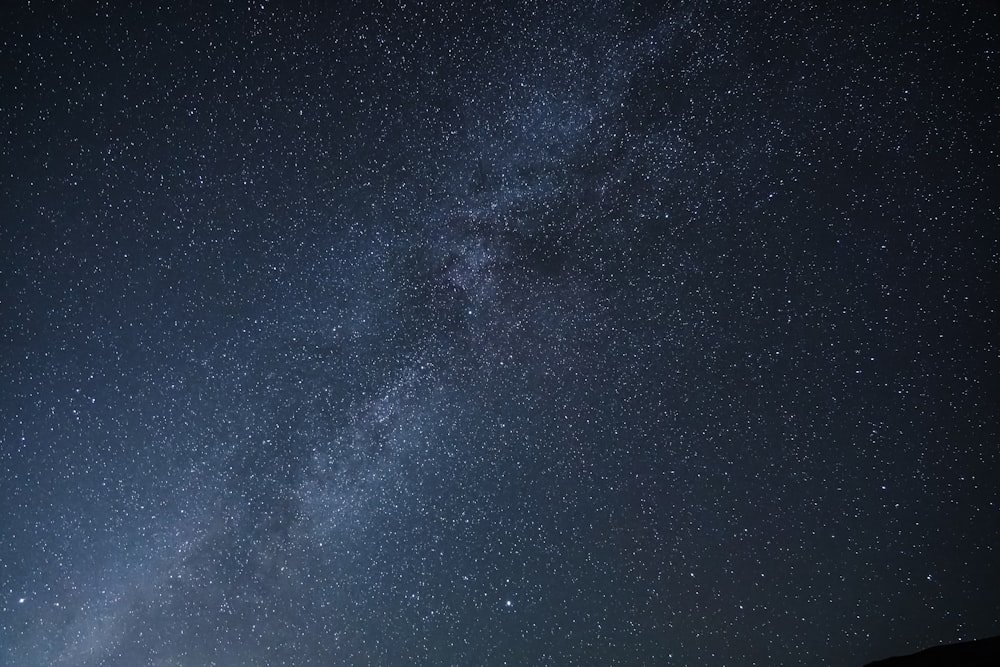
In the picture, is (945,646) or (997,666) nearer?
(997,666)

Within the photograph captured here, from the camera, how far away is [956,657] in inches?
145

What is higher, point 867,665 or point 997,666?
point 997,666

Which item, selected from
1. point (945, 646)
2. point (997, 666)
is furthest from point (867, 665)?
point (997, 666)

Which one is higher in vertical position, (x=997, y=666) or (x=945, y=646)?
(x=997, y=666)

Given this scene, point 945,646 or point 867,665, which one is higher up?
point 867,665


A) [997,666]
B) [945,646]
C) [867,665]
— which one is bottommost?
[945,646]

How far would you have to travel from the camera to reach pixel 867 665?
163 inches

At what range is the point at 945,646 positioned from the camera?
4141 mm

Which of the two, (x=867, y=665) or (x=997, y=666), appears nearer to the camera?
(x=997, y=666)

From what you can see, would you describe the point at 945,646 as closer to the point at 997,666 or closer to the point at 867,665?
the point at 867,665

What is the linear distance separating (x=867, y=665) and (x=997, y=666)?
1.23m

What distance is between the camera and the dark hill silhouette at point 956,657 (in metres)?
3.33

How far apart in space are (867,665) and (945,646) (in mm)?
559

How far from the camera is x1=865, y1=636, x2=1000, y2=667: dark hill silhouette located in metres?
3.33
